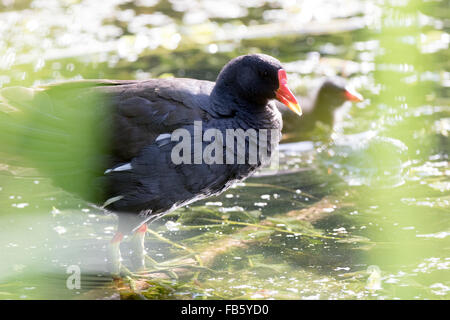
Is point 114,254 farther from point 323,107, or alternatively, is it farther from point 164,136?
point 323,107

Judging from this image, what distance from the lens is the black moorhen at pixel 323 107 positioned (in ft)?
22.5

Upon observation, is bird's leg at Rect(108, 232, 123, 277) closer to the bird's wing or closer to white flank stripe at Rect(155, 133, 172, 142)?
the bird's wing

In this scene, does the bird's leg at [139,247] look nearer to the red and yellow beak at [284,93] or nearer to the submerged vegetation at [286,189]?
the submerged vegetation at [286,189]

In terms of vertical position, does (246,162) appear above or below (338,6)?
below

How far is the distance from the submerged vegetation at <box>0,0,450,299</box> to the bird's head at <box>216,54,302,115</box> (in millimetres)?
954

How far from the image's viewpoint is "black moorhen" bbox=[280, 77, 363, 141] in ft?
22.5

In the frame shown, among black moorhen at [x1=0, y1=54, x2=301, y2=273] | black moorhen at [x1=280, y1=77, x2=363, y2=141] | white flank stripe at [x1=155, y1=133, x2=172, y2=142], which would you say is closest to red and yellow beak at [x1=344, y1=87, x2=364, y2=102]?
black moorhen at [x1=280, y1=77, x2=363, y2=141]

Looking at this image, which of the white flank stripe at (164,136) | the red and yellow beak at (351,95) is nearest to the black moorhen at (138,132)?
the white flank stripe at (164,136)

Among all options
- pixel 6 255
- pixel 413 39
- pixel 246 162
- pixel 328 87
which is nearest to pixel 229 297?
pixel 246 162

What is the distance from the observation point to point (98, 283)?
4.11 m

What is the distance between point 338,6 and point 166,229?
6398mm

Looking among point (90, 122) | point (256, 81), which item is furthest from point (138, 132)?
point (256, 81)
